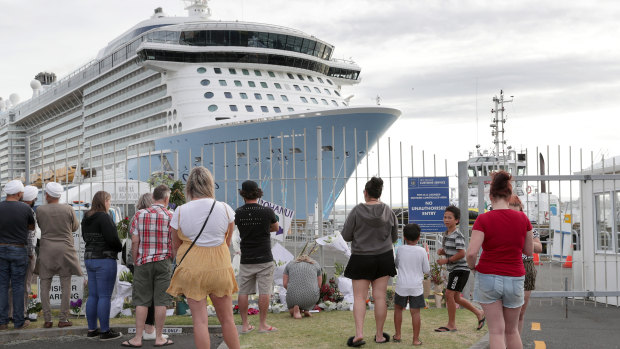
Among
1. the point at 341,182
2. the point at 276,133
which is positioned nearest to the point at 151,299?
Answer: the point at 341,182

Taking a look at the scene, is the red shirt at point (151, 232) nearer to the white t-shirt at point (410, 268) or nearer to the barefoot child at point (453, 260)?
the white t-shirt at point (410, 268)

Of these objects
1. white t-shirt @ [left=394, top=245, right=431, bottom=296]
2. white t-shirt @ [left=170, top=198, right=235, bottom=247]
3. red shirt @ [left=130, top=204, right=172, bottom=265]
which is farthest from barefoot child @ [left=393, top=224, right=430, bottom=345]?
red shirt @ [left=130, top=204, right=172, bottom=265]

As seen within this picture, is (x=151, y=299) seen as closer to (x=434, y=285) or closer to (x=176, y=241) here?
(x=176, y=241)

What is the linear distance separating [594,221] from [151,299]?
674 centimetres

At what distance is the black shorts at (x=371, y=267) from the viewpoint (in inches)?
247

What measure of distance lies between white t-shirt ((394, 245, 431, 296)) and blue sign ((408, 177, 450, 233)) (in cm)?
268

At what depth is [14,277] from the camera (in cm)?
738

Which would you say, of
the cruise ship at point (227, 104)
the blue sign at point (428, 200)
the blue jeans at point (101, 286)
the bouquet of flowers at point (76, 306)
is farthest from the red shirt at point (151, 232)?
the cruise ship at point (227, 104)

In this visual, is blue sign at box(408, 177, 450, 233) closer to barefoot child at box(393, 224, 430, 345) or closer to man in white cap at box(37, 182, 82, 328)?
barefoot child at box(393, 224, 430, 345)

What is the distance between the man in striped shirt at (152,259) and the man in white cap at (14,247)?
1.72 metres

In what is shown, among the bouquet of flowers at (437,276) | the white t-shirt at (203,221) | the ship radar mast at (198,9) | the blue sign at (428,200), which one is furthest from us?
the ship radar mast at (198,9)

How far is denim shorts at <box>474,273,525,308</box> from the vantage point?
182 inches

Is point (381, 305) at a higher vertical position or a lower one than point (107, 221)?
lower

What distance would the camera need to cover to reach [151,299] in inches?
260
